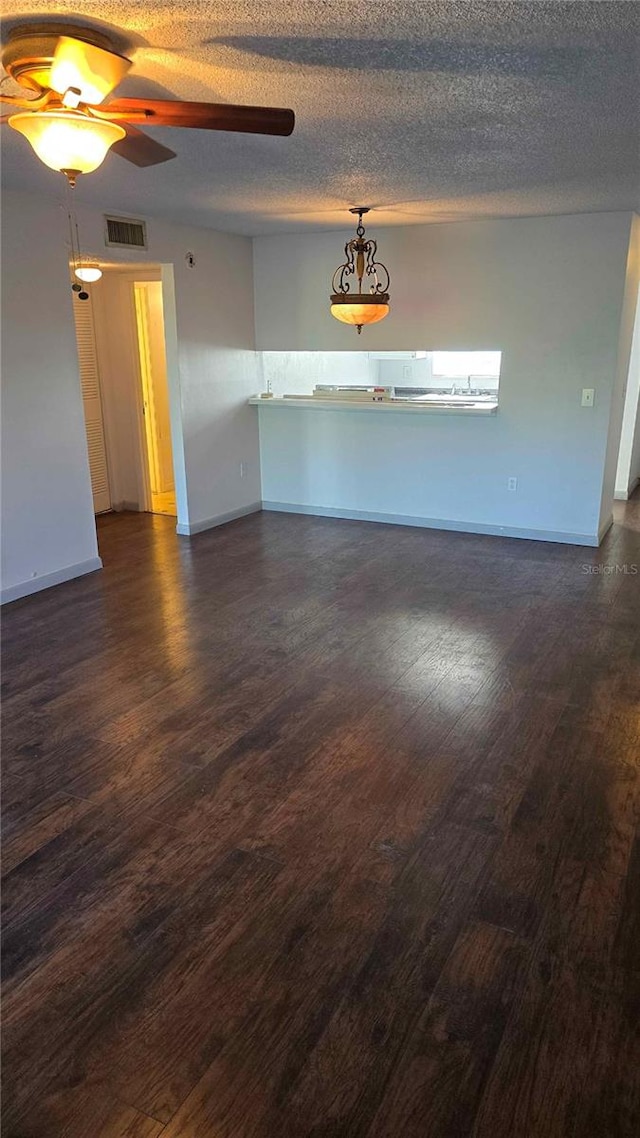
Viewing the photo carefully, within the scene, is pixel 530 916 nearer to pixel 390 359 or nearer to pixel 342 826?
pixel 342 826

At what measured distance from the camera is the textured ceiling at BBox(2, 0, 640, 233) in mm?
1903

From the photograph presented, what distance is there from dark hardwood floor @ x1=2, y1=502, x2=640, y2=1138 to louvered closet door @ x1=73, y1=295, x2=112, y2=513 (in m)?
2.76

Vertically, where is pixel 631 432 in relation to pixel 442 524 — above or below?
above

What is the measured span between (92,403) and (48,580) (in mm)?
2493

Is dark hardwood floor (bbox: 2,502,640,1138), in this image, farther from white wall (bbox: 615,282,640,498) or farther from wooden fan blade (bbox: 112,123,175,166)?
white wall (bbox: 615,282,640,498)

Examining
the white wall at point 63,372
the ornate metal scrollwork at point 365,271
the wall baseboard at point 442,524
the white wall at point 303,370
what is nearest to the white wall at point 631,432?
the wall baseboard at point 442,524

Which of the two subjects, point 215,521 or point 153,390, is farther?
point 153,390

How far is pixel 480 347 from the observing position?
5812 millimetres

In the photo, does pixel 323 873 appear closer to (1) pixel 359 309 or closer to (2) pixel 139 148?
(2) pixel 139 148

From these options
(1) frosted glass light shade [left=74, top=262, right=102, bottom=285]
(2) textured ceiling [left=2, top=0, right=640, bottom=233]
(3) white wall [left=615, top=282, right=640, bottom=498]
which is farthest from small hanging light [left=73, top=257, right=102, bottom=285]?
(3) white wall [left=615, top=282, right=640, bottom=498]

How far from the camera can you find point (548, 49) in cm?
210

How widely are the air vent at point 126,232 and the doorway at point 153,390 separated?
143cm

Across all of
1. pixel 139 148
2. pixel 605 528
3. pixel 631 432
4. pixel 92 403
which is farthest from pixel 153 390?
pixel 139 148

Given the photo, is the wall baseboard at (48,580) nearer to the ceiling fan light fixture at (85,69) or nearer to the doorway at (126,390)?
the doorway at (126,390)
